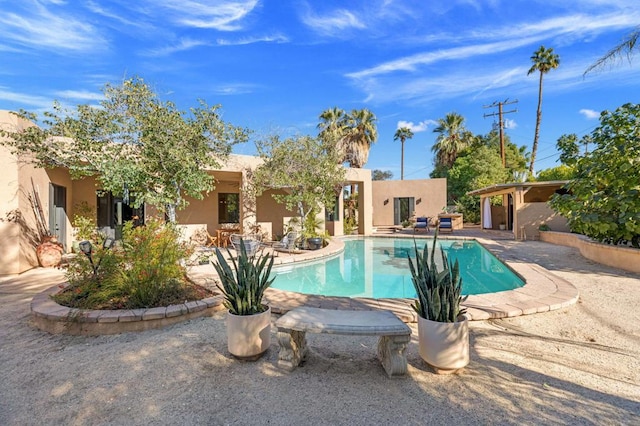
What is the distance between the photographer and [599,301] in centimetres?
519

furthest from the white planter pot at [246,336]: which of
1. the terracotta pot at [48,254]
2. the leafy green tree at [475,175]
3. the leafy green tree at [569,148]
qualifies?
the leafy green tree at [475,175]

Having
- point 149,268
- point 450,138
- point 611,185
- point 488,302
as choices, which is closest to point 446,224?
point 611,185

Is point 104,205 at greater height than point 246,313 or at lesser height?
greater

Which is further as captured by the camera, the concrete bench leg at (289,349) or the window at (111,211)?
the window at (111,211)

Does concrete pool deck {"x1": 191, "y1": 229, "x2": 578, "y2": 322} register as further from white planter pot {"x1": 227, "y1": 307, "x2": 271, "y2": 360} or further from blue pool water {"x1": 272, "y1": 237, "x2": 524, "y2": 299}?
white planter pot {"x1": 227, "y1": 307, "x2": 271, "y2": 360}

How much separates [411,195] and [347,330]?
22.2 metres

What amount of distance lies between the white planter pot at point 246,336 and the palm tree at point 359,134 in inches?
831

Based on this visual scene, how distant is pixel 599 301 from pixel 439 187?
1882 centimetres

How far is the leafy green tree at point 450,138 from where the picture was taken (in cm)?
2984

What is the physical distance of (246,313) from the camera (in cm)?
327

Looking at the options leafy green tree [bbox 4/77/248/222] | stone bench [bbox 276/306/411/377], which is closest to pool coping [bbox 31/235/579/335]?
stone bench [bbox 276/306/411/377]

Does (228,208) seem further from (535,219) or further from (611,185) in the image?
(535,219)

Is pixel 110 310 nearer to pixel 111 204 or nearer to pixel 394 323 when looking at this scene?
pixel 394 323

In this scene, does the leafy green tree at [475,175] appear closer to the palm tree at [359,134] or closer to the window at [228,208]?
the palm tree at [359,134]
